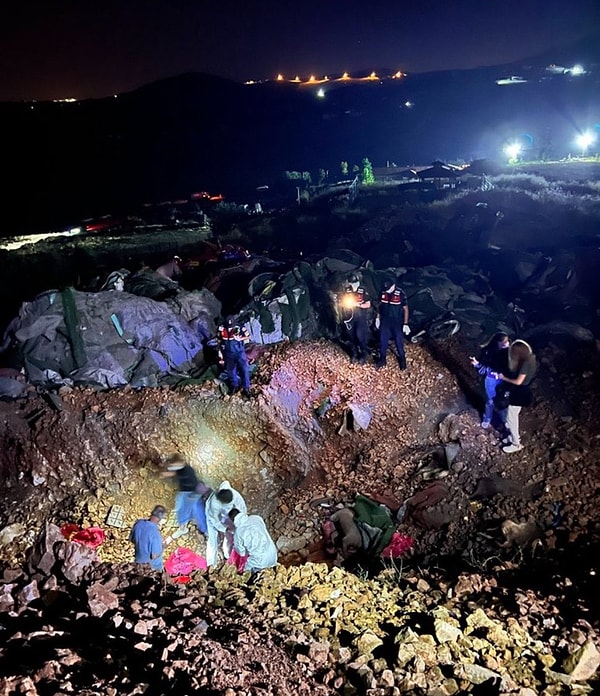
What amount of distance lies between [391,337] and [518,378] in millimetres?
2690

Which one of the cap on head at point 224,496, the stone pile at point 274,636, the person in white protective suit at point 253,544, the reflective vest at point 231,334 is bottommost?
the person in white protective suit at point 253,544

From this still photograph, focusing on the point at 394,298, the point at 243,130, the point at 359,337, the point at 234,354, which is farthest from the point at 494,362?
the point at 243,130

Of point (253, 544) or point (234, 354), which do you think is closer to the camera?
point (253, 544)

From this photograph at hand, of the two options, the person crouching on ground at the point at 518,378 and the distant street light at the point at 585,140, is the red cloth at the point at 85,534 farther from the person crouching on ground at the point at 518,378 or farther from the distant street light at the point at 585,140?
the distant street light at the point at 585,140

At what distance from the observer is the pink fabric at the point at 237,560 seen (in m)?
5.98

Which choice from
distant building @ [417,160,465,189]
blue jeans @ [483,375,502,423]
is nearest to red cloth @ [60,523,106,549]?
blue jeans @ [483,375,502,423]

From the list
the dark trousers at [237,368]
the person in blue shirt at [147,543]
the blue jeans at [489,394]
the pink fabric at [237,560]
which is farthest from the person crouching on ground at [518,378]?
the person in blue shirt at [147,543]

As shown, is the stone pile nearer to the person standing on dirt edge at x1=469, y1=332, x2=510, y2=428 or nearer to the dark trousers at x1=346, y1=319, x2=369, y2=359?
the person standing on dirt edge at x1=469, y1=332, x2=510, y2=428

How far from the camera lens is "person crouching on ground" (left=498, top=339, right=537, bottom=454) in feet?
22.8

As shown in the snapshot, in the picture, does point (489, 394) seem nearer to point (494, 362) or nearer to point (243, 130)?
point (494, 362)

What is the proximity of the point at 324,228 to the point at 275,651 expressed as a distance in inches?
Answer: 783

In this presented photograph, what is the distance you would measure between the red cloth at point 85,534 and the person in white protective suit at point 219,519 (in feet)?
5.06

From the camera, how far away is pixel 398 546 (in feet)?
22.6

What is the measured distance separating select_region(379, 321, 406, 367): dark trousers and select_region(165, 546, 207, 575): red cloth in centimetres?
491
